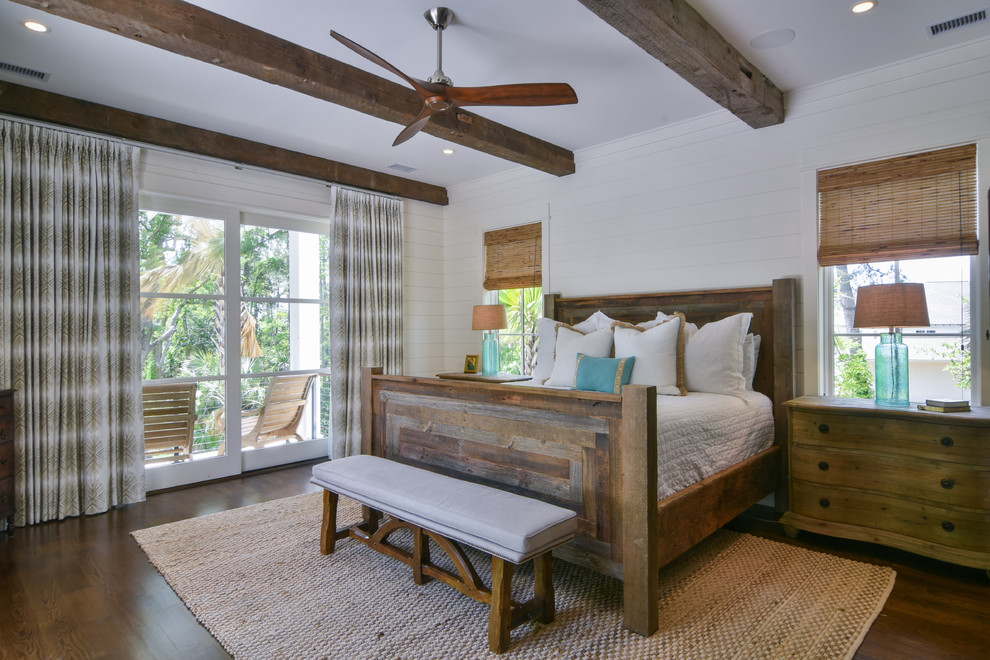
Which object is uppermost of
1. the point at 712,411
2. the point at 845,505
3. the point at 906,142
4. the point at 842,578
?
the point at 906,142

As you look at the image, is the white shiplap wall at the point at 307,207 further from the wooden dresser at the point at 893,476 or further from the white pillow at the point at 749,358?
the wooden dresser at the point at 893,476

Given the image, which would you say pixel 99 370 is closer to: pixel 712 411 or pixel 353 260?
pixel 353 260

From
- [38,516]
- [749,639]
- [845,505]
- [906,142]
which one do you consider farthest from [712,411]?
[38,516]

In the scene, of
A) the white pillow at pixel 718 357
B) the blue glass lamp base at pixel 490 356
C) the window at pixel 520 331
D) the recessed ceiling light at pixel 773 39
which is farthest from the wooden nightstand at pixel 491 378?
the recessed ceiling light at pixel 773 39

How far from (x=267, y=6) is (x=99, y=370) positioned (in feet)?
8.50

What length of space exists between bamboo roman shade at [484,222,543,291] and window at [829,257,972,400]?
2.33 metres

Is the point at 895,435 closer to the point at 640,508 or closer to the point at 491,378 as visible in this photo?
the point at 640,508

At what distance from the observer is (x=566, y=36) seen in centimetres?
278

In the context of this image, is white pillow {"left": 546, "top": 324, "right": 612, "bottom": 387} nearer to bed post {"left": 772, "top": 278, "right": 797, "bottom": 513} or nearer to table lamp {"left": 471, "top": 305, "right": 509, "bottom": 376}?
bed post {"left": 772, "top": 278, "right": 797, "bottom": 513}

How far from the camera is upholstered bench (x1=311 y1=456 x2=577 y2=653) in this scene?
193 centimetres

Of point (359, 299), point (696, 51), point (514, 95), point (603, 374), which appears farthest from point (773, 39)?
point (359, 299)

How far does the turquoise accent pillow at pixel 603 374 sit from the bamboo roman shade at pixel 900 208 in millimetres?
1410

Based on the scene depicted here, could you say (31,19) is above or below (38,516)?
above

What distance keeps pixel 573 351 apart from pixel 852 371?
169 cm
